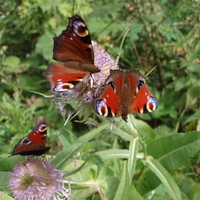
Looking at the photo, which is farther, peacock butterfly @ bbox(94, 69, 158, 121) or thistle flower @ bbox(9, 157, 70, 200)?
thistle flower @ bbox(9, 157, 70, 200)

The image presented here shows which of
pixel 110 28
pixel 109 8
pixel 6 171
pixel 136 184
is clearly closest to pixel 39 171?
pixel 6 171

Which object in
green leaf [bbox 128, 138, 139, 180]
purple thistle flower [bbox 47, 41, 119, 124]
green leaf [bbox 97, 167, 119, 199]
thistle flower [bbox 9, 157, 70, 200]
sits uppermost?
purple thistle flower [bbox 47, 41, 119, 124]

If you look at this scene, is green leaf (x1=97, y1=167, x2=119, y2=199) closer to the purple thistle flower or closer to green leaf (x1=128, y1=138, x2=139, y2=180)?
green leaf (x1=128, y1=138, x2=139, y2=180)

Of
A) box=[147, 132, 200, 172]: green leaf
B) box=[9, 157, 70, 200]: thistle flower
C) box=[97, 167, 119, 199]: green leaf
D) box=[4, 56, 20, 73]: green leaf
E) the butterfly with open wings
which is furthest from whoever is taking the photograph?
box=[4, 56, 20, 73]: green leaf

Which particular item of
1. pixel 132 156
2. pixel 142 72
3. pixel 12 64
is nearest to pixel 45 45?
pixel 12 64

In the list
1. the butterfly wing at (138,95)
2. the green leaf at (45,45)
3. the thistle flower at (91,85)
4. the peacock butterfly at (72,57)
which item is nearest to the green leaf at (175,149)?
the butterfly wing at (138,95)

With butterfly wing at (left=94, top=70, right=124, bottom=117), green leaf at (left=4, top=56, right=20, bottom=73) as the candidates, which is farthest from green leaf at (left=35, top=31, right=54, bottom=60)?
butterfly wing at (left=94, top=70, right=124, bottom=117)

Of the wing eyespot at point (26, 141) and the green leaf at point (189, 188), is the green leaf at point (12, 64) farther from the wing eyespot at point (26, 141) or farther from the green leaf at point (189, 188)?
the green leaf at point (189, 188)
